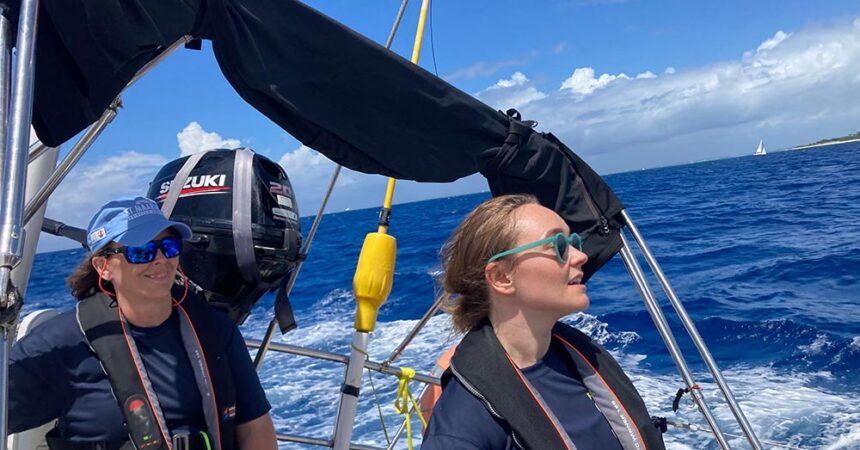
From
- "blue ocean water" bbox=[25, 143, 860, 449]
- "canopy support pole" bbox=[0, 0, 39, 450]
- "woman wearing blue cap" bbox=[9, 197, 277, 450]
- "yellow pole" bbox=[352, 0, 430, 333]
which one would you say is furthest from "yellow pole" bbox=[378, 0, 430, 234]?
"canopy support pole" bbox=[0, 0, 39, 450]

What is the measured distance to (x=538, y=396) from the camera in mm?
1361

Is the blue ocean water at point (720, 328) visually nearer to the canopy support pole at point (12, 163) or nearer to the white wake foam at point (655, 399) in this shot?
the white wake foam at point (655, 399)

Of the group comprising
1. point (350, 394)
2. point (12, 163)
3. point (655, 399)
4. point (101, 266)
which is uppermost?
point (12, 163)

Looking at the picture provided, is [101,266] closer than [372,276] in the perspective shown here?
Yes

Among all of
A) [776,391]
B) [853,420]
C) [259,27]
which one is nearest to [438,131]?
[259,27]

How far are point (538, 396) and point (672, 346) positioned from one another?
0.75m

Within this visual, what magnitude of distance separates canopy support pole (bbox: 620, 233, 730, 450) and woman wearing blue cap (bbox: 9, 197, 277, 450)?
46.9 inches

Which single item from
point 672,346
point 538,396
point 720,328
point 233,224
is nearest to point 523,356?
point 538,396

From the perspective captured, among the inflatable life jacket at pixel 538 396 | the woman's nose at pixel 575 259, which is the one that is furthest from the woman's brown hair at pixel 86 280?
the woman's nose at pixel 575 259

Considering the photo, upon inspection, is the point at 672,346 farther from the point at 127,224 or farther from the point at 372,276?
the point at 127,224

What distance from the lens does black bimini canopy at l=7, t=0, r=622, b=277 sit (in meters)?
1.42

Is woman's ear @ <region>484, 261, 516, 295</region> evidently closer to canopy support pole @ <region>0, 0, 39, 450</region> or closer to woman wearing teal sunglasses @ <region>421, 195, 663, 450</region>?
woman wearing teal sunglasses @ <region>421, 195, 663, 450</region>

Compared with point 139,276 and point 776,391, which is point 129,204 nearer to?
point 139,276

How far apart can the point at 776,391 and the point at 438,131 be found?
4133 millimetres
